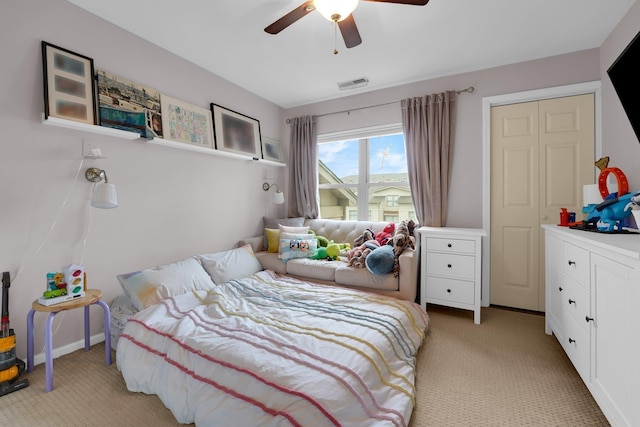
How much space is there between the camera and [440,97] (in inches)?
121

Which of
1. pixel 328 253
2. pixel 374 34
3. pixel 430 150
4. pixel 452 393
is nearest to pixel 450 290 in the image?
pixel 452 393

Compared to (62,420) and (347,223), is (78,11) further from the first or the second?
(347,223)

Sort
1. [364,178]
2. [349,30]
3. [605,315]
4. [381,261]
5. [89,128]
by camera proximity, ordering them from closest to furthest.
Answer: [605,315]
[349,30]
[89,128]
[381,261]
[364,178]

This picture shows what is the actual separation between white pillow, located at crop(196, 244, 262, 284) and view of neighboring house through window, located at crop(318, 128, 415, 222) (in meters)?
1.51

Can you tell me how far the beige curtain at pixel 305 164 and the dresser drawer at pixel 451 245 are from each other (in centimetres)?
176

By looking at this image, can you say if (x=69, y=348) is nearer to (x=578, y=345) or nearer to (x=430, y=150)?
(x=578, y=345)

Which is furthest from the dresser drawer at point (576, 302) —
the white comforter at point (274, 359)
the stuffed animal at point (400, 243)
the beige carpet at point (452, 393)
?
the stuffed animal at point (400, 243)

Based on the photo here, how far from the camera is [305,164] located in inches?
157

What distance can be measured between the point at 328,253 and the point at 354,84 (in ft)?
6.85

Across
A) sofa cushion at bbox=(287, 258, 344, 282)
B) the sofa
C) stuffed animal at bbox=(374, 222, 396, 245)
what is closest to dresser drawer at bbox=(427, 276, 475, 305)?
the sofa

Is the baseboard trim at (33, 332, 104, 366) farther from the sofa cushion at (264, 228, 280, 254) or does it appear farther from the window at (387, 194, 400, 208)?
Answer: the window at (387, 194, 400, 208)

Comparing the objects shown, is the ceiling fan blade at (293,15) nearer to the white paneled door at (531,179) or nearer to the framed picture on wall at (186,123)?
the framed picture on wall at (186,123)

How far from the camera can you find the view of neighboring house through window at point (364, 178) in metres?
3.60

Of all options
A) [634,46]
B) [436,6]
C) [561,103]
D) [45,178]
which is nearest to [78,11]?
[45,178]
